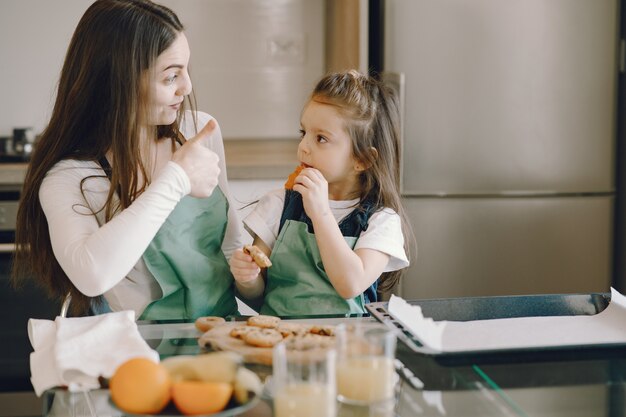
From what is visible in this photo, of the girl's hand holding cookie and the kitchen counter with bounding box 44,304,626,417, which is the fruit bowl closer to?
the kitchen counter with bounding box 44,304,626,417

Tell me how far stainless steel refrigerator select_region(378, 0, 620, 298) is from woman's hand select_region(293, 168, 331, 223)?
47.4 inches

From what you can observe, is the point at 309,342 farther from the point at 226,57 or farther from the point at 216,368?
the point at 226,57

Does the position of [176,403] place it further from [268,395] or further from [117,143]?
[117,143]

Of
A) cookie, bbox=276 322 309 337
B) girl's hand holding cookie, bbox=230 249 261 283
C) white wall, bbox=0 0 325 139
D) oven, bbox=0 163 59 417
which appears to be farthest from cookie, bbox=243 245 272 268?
white wall, bbox=0 0 325 139

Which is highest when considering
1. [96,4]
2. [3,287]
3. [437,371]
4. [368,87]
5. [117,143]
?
[96,4]

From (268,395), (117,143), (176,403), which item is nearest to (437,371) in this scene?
(268,395)

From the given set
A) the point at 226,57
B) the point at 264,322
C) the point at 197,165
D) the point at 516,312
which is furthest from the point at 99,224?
the point at 226,57

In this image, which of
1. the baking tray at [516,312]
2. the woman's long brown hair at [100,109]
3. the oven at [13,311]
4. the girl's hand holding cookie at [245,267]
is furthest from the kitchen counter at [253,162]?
the baking tray at [516,312]

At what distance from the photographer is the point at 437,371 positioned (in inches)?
42.2

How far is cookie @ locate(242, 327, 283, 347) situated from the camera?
1.10 meters

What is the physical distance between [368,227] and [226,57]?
1774 mm

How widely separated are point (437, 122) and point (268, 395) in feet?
6.21

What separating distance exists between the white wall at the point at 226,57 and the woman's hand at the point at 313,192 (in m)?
1.72

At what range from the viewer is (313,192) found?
1.53 metres
